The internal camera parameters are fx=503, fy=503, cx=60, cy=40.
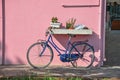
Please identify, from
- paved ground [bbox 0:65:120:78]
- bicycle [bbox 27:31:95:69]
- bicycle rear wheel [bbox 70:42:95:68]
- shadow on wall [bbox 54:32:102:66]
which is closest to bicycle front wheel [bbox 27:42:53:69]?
bicycle [bbox 27:31:95:69]

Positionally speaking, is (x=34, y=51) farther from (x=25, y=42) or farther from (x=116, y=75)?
(x=116, y=75)

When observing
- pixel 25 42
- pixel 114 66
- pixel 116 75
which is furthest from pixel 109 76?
pixel 25 42

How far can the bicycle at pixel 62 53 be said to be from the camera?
1316 centimetres

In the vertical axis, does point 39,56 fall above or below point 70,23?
below

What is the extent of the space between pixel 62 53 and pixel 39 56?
616mm

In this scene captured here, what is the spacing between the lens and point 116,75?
12383mm

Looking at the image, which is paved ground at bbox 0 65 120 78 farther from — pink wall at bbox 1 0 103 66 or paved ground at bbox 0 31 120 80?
pink wall at bbox 1 0 103 66

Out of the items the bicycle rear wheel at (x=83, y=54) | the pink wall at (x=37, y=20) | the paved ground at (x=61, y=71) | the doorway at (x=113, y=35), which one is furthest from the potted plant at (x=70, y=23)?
the doorway at (x=113, y=35)

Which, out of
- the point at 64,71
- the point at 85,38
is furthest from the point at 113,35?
the point at 64,71

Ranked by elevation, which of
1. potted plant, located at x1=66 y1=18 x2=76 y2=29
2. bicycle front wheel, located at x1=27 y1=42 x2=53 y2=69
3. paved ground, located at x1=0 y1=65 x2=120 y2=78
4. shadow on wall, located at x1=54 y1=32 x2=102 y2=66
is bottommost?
paved ground, located at x1=0 y1=65 x2=120 y2=78

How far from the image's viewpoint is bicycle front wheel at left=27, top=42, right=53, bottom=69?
13.1 meters

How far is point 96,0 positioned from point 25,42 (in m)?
2.20

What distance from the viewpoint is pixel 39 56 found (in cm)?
1337

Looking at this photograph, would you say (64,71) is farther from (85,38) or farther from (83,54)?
(85,38)
